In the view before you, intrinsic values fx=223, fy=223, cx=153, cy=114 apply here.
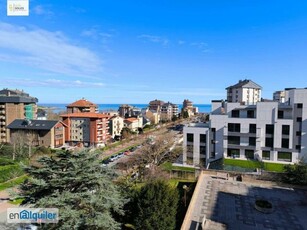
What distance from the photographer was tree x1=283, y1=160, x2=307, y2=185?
2327 centimetres

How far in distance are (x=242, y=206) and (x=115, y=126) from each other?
182 feet

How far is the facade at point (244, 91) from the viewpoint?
67.6 metres

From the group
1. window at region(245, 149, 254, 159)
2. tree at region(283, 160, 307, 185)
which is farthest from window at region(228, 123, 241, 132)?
tree at region(283, 160, 307, 185)

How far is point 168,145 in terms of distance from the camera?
3859 centimetres

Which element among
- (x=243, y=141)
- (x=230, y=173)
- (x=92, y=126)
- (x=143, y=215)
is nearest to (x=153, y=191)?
(x=143, y=215)

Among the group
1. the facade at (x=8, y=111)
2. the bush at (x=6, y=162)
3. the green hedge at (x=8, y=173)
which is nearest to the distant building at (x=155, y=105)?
the facade at (x=8, y=111)

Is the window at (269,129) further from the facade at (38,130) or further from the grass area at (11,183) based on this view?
the facade at (38,130)

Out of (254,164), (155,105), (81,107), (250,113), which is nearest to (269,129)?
(250,113)

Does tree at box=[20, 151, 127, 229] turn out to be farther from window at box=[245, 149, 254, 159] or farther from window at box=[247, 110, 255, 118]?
window at box=[247, 110, 255, 118]

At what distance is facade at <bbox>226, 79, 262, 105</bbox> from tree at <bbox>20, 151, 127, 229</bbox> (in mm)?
62154

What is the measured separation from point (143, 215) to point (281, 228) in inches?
374

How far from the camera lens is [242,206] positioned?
18.5m

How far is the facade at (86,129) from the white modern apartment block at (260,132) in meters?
28.9

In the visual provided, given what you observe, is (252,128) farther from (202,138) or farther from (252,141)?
(202,138)
